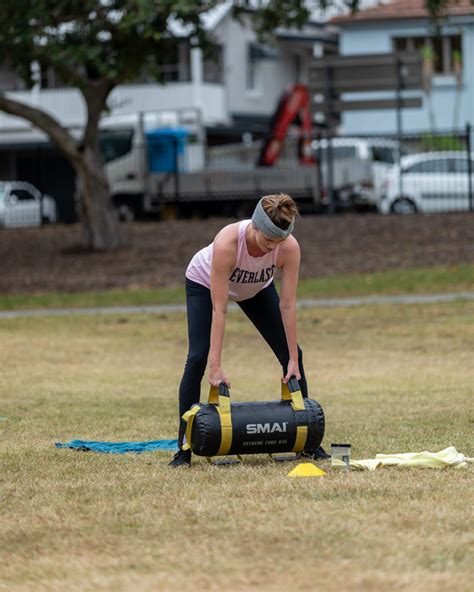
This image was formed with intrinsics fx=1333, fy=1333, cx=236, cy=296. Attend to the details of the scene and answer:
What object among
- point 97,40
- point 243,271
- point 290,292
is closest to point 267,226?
point 243,271

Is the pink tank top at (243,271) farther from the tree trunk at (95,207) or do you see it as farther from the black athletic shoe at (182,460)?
the tree trunk at (95,207)

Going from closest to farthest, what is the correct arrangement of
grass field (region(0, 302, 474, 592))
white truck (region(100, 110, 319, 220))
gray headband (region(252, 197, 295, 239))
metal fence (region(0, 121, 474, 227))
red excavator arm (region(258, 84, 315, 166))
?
grass field (region(0, 302, 474, 592)) < gray headband (region(252, 197, 295, 239)) < metal fence (region(0, 121, 474, 227)) < white truck (region(100, 110, 319, 220)) < red excavator arm (region(258, 84, 315, 166))

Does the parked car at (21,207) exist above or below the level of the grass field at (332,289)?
above

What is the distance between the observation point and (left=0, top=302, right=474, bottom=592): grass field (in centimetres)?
512

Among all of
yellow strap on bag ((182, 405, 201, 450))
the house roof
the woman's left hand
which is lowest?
yellow strap on bag ((182, 405, 201, 450))

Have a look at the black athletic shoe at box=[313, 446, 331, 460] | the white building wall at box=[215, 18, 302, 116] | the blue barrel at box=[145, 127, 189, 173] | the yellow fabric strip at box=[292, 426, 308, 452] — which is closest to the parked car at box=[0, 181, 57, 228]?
the blue barrel at box=[145, 127, 189, 173]

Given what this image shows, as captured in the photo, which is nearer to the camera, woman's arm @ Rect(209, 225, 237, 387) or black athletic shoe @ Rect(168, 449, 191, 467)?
woman's arm @ Rect(209, 225, 237, 387)

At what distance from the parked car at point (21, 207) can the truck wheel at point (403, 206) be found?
10.0m

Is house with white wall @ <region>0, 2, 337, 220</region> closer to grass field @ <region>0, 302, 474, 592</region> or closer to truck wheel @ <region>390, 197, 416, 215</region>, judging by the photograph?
truck wheel @ <region>390, 197, 416, 215</region>

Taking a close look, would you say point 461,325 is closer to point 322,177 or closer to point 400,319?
point 400,319

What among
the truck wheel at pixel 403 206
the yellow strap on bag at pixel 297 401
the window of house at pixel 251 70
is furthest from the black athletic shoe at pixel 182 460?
the window of house at pixel 251 70

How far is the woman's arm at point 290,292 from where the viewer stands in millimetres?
7332

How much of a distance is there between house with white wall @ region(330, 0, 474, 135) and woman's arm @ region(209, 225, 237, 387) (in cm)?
3680

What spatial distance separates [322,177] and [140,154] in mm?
5542
